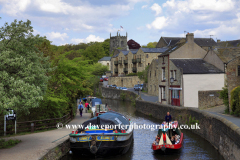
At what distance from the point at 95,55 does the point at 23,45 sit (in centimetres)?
11715

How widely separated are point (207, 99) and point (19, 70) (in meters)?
21.6

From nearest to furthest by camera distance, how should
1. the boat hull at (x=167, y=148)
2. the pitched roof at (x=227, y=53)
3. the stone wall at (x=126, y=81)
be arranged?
the boat hull at (x=167, y=148)
the pitched roof at (x=227, y=53)
the stone wall at (x=126, y=81)

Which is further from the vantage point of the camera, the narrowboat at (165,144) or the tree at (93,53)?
the tree at (93,53)

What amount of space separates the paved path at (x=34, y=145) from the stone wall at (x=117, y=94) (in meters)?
39.0

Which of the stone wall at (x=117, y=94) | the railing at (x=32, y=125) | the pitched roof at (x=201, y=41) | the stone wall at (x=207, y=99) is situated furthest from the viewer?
the pitched roof at (x=201, y=41)

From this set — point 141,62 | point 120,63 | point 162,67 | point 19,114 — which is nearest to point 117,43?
point 120,63

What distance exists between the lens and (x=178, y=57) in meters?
38.2

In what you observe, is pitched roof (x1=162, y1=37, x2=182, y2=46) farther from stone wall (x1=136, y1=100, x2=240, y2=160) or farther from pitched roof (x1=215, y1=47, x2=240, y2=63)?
stone wall (x1=136, y1=100, x2=240, y2=160)

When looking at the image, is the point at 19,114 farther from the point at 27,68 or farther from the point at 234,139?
the point at 234,139

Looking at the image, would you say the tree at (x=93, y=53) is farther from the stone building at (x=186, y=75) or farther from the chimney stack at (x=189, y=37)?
the chimney stack at (x=189, y=37)

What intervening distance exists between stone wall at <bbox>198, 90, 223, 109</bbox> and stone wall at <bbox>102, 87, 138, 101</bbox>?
27786mm

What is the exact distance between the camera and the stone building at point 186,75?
3462cm

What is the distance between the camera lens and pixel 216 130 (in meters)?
19.4

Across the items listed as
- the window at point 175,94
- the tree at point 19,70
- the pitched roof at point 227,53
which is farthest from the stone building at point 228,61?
the tree at point 19,70
